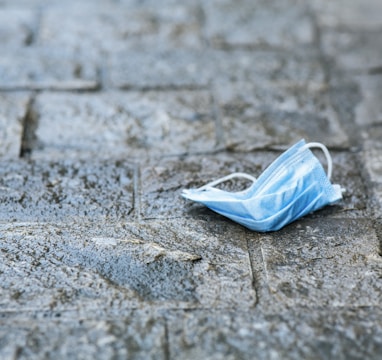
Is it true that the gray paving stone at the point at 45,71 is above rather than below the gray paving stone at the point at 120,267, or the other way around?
above

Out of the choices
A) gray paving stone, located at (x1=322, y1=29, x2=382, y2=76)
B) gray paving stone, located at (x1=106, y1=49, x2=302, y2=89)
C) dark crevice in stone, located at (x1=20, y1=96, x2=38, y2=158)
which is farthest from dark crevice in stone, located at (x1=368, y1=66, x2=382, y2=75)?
dark crevice in stone, located at (x1=20, y1=96, x2=38, y2=158)

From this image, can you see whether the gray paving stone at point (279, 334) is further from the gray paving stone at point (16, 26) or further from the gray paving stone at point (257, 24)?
the gray paving stone at point (16, 26)

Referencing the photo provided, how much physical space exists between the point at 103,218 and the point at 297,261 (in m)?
0.75

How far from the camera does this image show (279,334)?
2035 mm

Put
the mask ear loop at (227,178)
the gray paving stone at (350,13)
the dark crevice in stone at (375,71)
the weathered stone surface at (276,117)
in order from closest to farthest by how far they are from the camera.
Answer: the mask ear loop at (227,178) → the weathered stone surface at (276,117) → the dark crevice in stone at (375,71) → the gray paving stone at (350,13)

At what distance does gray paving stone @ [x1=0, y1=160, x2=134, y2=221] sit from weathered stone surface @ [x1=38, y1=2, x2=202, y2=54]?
1.26 m

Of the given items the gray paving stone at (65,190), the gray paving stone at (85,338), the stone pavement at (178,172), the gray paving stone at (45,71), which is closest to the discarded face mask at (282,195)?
the stone pavement at (178,172)

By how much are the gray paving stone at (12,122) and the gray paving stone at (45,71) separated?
139 millimetres

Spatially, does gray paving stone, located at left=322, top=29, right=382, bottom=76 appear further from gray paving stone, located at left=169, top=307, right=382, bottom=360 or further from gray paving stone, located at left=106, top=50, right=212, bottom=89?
gray paving stone, located at left=169, top=307, right=382, bottom=360

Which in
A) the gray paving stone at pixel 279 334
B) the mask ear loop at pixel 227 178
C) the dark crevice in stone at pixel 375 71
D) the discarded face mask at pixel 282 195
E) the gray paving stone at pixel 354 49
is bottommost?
the gray paving stone at pixel 279 334

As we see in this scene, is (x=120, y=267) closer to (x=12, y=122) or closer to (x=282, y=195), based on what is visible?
(x=282, y=195)

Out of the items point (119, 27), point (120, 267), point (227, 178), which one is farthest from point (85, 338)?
point (119, 27)

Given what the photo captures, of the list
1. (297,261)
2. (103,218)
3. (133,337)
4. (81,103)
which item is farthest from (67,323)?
(81,103)

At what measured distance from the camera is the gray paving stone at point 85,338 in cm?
195
